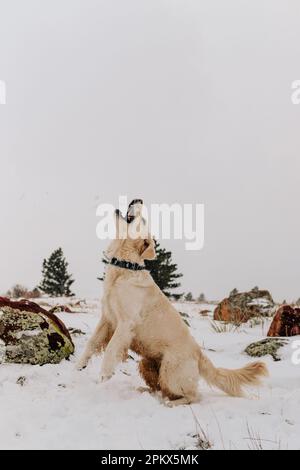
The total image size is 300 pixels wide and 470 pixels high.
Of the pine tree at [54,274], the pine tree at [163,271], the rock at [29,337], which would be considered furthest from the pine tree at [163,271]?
the rock at [29,337]

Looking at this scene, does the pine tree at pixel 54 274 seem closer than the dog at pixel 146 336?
No

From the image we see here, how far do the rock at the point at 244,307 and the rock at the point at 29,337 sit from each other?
526 cm

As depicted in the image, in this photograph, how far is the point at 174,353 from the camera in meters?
4.56

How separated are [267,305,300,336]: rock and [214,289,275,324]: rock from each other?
1763mm

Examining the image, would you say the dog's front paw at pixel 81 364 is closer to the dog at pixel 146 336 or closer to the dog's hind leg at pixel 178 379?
the dog at pixel 146 336

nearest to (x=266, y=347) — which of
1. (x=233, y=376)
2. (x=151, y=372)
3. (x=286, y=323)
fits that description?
(x=286, y=323)

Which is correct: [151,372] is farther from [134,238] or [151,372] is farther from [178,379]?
[134,238]

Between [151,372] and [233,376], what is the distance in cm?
86

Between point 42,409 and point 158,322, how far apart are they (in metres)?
1.42

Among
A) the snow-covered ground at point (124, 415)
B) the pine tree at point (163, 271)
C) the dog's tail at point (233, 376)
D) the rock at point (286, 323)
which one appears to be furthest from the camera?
the pine tree at point (163, 271)

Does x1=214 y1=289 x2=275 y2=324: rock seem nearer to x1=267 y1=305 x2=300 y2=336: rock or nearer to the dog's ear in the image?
x1=267 y1=305 x2=300 y2=336: rock

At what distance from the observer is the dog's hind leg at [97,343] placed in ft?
15.9

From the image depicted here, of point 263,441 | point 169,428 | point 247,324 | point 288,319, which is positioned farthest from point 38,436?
point 247,324
